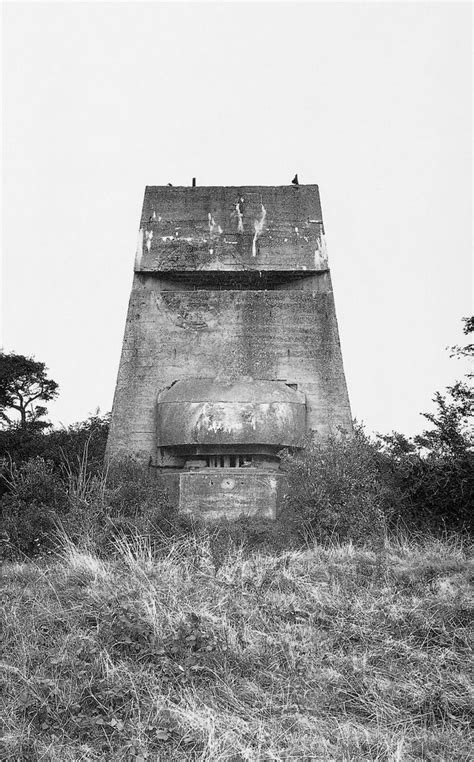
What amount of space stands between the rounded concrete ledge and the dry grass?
341cm

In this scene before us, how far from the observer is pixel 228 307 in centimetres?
1296

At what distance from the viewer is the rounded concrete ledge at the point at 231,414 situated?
11.9 m

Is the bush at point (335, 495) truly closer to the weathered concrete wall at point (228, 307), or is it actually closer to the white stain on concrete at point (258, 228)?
the weathered concrete wall at point (228, 307)

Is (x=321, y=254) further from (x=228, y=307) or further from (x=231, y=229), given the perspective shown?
(x=228, y=307)

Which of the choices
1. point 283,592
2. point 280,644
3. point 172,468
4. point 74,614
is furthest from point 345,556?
point 172,468

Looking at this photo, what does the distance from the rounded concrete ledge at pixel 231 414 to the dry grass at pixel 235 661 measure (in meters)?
3.41

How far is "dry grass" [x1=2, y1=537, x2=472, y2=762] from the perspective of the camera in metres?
5.73

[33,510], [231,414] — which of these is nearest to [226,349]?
[231,414]

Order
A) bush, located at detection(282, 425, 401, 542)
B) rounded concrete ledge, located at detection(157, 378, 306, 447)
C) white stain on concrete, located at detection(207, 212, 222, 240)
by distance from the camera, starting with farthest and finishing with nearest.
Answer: white stain on concrete, located at detection(207, 212, 222, 240), rounded concrete ledge, located at detection(157, 378, 306, 447), bush, located at detection(282, 425, 401, 542)

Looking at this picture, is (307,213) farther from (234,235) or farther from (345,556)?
(345,556)

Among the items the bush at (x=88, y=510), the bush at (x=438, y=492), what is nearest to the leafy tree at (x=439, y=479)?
the bush at (x=438, y=492)

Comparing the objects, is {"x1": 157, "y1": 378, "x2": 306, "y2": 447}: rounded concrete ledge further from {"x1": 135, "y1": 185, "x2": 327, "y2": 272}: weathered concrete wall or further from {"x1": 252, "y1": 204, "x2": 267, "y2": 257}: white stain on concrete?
{"x1": 252, "y1": 204, "x2": 267, "y2": 257}: white stain on concrete

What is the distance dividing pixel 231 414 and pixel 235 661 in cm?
556

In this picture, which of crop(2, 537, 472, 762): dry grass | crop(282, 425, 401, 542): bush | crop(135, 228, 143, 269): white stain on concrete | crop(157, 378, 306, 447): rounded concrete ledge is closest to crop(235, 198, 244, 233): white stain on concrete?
crop(135, 228, 143, 269): white stain on concrete
